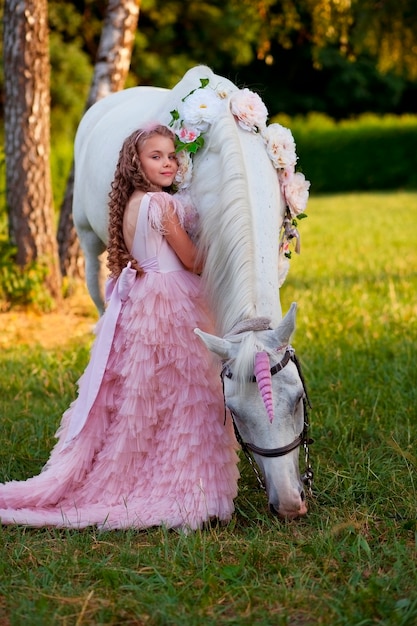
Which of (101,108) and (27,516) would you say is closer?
(27,516)

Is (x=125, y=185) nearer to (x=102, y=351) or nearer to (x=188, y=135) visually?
(x=188, y=135)

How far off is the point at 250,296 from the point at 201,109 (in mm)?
971

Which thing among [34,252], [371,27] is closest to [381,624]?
[34,252]

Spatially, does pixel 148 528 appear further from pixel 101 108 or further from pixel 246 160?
pixel 101 108

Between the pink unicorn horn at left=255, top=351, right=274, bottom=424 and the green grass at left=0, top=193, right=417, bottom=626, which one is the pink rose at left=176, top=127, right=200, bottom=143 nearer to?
the pink unicorn horn at left=255, top=351, right=274, bottom=424

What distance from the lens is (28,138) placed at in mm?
6930

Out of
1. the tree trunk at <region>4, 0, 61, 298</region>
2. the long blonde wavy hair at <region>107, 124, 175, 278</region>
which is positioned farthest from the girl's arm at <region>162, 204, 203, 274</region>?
the tree trunk at <region>4, 0, 61, 298</region>

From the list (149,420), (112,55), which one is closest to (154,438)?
(149,420)

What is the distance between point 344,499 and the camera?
143 inches

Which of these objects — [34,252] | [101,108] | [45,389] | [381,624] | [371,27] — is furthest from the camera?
[371,27]

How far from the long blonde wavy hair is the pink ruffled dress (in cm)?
10

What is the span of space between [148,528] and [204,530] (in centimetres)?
23

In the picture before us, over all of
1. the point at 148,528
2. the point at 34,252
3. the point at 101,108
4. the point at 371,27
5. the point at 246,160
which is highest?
the point at 371,27

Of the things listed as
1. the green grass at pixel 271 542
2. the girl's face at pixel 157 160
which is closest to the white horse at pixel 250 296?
the girl's face at pixel 157 160
